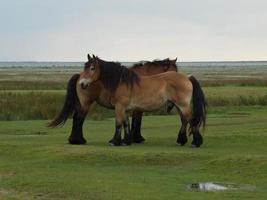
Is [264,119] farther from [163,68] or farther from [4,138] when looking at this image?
[4,138]

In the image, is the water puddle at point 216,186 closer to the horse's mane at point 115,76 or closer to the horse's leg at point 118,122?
the horse's leg at point 118,122

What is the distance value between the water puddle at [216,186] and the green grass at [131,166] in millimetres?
203

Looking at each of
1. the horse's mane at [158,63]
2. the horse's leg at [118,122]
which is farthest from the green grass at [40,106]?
the horse's leg at [118,122]

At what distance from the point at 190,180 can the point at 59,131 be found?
11271mm

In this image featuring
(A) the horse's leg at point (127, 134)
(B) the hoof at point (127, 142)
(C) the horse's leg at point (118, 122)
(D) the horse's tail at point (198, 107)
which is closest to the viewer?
(C) the horse's leg at point (118, 122)

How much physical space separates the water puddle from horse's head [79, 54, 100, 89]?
6124 millimetres

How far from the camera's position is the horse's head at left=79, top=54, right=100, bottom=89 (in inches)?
680

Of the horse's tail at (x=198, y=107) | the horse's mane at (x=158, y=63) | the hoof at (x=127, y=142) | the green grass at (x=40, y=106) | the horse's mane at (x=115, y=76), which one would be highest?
the horse's mane at (x=158, y=63)

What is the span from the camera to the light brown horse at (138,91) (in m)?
17.3

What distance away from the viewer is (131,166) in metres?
14.3

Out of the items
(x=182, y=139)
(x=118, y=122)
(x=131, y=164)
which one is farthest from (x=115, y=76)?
(x=131, y=164)

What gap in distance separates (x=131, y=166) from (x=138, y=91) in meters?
3.54

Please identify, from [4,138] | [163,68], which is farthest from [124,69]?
[4,138]

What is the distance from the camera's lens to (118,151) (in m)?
15.5
